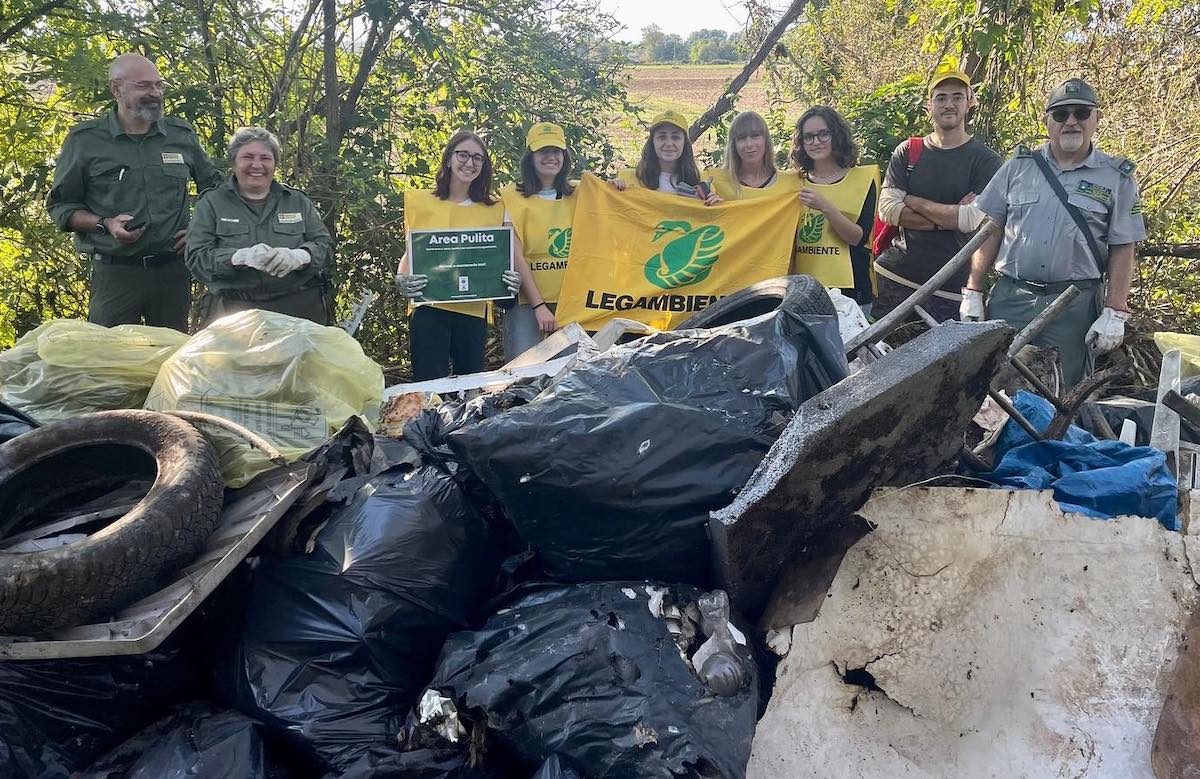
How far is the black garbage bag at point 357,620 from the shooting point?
2.19 meters

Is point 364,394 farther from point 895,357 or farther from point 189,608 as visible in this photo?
point 895,357

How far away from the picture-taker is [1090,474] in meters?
2.63

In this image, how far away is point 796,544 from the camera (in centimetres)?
229

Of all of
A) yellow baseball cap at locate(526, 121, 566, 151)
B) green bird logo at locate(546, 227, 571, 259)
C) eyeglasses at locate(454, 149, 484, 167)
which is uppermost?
yellow baseball cap at locate(526, 121, 566, 151)

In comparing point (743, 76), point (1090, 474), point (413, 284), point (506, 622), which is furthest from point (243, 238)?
point (743, 76)

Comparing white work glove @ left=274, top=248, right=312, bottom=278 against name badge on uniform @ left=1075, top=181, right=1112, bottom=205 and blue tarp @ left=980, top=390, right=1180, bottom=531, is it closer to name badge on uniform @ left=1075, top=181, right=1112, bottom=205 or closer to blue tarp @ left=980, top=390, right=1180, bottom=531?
blue tarp @ left=980, top=390, right=1180, bottom=531

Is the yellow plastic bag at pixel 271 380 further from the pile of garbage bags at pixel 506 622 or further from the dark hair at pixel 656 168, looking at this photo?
the dark hair at pixel 656 168

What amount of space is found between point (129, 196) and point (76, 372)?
1746 mm

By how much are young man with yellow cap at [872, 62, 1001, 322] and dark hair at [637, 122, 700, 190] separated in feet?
3.43

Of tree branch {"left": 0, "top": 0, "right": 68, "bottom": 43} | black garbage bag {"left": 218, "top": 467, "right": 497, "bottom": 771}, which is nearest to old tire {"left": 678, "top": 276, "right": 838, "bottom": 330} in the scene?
black garbage bag {"left": 218, "top": 467, "right": 497, "bottom": 771}

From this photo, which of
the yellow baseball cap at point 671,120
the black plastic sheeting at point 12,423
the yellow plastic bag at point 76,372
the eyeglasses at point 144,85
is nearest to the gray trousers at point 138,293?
the eyeglasses at point 144,85

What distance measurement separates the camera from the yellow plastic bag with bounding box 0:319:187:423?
3.14 m

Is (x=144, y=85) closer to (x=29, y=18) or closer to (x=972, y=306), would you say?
(x=29, y=18)

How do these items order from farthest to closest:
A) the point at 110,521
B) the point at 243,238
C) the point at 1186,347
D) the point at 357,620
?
the point at 243,238 → the point at 1186,347 → the point at 110,521 → the point at 357,620
